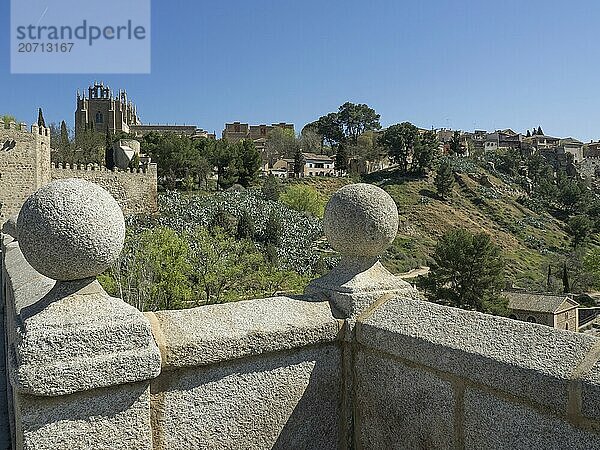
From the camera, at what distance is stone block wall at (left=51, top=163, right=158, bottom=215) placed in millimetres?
39562

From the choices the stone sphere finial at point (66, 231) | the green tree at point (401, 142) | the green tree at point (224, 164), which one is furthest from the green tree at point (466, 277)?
the green tree at point (401, 142)

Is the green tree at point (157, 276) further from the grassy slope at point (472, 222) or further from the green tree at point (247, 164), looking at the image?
the green tree at point (247, 164)

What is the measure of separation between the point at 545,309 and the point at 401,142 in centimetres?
4893

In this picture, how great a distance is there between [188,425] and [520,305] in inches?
1635

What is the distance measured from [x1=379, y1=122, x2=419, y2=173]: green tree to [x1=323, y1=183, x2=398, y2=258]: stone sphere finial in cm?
8128

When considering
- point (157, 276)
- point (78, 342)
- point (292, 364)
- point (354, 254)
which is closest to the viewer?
point (78, 342)

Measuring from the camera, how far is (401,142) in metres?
83.5

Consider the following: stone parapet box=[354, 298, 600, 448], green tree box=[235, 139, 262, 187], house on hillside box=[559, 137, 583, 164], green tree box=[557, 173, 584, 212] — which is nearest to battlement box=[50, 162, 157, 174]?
green tree box=[235, 139, 262, 187]

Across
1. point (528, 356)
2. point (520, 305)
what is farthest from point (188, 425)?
point (520, 305)

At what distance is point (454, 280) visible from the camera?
3641 cm

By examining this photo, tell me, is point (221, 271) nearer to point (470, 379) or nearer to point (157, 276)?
point (157, 276)

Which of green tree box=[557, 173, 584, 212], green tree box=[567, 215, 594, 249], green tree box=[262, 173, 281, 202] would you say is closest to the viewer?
green tree box=[262, 173, 281, 202]

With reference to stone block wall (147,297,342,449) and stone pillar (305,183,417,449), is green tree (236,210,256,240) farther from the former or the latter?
stone block wall (147,297,342,449)

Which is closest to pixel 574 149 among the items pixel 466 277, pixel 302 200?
pixel 302 200
